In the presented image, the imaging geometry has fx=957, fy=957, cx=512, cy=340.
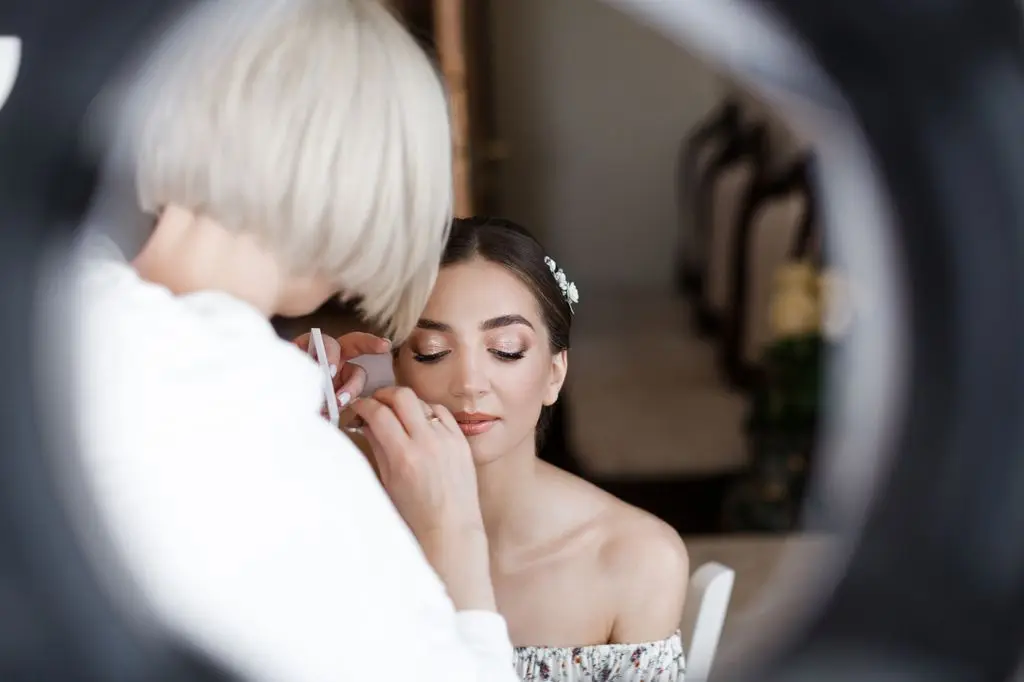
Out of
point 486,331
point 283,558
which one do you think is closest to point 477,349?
point 486,331

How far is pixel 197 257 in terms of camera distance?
18.1 inches

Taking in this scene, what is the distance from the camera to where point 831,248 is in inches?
20.0

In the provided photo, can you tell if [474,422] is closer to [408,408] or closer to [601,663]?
[408,408]

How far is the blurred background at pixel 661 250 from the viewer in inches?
19.7

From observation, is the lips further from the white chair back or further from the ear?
the white chair back

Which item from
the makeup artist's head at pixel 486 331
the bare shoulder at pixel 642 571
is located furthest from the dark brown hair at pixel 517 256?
the bare shoulder at pixel 642 571

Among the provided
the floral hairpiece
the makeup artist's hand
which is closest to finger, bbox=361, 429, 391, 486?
the makeup artist's hand

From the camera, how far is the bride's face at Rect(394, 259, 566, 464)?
0.48 m

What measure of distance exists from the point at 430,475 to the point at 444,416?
0.03 m

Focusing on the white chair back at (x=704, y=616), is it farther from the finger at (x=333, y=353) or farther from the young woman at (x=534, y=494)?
the finger at (x=333, y=353)

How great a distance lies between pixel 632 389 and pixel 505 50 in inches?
7.8

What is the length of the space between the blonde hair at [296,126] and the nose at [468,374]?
0.07 meters

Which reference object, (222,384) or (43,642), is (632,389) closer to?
(222,384)

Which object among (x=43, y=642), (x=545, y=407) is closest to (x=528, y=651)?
(x=545, y=407)
